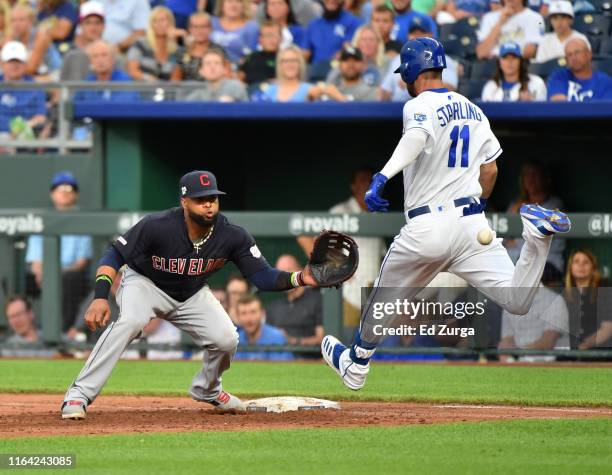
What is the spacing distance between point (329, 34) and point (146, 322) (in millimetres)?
7120

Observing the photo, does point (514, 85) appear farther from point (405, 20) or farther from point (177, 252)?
point (177, 252)

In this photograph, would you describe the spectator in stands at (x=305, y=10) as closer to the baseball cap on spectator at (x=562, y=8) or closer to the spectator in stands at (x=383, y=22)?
the spectator in stands at (x=383, y=22)

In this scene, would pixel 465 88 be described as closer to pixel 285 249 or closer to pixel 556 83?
pixel 556 83

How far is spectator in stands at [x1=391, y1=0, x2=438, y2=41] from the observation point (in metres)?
13.6

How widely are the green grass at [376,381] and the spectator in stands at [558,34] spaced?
3340 millimetres

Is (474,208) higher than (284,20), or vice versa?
(284,20)

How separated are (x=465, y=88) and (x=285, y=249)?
94.6 inches

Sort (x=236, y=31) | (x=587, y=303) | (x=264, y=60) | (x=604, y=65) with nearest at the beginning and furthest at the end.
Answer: (x=587, y=303), (x=604, y=65), (x=264, y=60), (x=236, y=31)

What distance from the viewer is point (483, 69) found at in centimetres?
1313

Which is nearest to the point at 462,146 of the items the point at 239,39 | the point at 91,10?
the point at 239,39

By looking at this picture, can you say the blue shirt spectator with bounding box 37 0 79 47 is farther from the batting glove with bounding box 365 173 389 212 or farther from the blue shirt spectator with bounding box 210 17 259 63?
the batting glove with bounding box 365 173 389 212

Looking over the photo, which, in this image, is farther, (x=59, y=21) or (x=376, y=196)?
(x=59, y=21)

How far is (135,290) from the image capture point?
7.84 m

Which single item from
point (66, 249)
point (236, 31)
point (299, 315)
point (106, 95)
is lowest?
point (299, 315)
